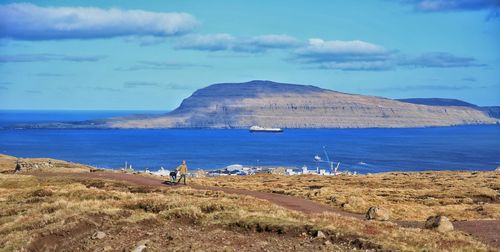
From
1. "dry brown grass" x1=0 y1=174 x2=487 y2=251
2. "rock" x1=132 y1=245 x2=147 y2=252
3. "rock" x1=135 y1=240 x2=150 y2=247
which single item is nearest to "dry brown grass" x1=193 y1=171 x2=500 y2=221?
"dry brown grass" x1=0 y1=174 x2=487 y2=251

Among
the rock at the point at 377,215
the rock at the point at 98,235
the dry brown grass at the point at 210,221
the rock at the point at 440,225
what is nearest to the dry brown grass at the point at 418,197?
the rock at the point at 377,215

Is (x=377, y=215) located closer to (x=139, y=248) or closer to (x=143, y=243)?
(x=143, y=243)

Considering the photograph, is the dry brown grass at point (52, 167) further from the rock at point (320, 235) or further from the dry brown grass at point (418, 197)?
the rock at point (320, 235)

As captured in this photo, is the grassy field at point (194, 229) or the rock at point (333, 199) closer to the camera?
the grassy field at point (194, 229)

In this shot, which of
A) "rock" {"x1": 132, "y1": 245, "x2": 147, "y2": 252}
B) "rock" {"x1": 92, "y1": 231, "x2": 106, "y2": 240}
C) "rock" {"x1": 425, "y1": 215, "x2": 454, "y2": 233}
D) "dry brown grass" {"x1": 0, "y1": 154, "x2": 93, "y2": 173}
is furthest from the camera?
"dry brown grass" {"x1": 0, "y1": 154, "x2": 93, "y2": 173}

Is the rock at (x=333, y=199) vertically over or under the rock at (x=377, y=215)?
under

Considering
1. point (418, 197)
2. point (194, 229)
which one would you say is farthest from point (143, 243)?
point (418, 197)

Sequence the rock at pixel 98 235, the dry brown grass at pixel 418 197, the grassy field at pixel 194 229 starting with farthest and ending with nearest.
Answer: the dry brown grass at pixel 418 197
the rock at pixel 98 235
the grassy field at pixel 194 229

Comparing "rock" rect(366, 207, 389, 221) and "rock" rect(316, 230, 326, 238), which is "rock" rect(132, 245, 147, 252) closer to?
"rock" rect(316, 230, 326, 238)

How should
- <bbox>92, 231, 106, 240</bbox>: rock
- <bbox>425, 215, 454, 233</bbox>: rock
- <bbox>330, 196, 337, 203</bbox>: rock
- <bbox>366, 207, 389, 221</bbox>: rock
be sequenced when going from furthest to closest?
<bbox>330, 196, 337, 203</bbox>: rock → <bbox>366, 207, 389, 221</bbox>: rock → <bbox>425, 215, 454, 233</bbox>: rock → <bbox>92, 231, 106, 240</bbox>: rock

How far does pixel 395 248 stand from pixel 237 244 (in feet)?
17.9

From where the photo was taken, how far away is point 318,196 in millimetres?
41031

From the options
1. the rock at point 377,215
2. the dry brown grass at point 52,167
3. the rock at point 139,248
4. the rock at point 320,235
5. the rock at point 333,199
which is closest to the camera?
the rock at point 139,248

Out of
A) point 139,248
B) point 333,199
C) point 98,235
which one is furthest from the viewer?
point 333,199
